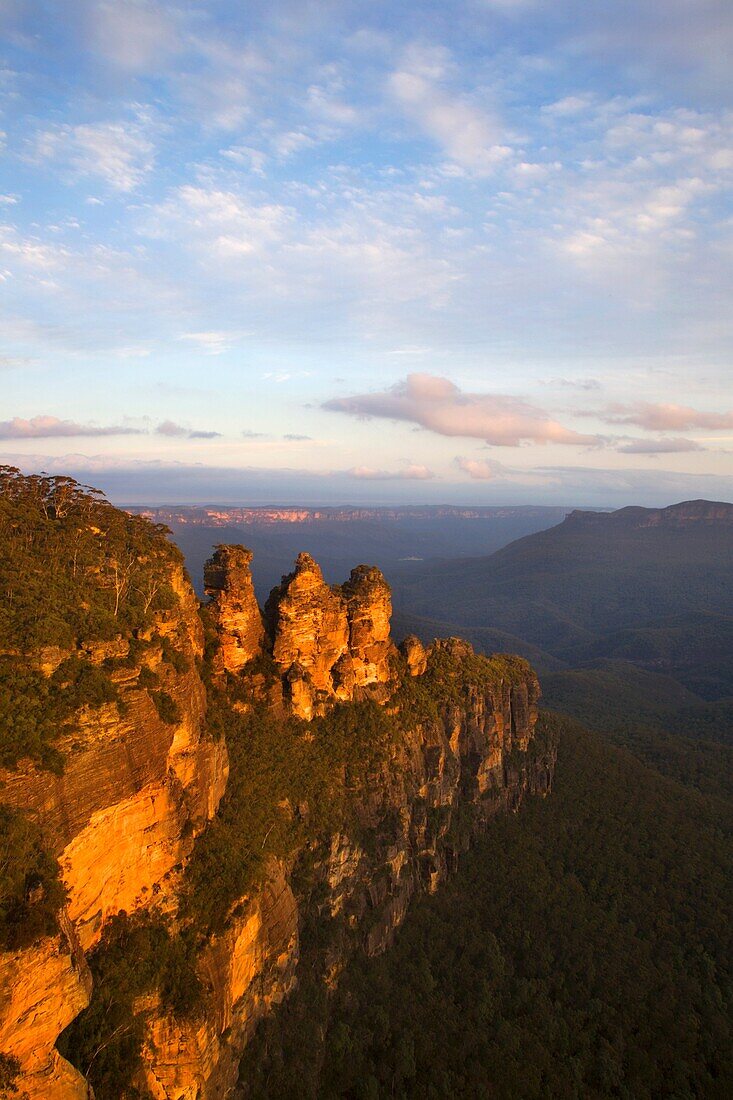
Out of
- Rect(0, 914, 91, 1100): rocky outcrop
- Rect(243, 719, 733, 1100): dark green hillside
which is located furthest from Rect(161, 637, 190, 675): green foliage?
Rect(243, 719, 733, 1100): dark green hillside

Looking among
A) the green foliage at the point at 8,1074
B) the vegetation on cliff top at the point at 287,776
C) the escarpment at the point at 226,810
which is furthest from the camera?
the vegetation on cliff top at the point at 287,776

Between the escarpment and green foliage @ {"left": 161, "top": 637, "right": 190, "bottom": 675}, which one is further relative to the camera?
green foliage @ {"left": 161, "top": 637, "right": 190, "bottom": 675}

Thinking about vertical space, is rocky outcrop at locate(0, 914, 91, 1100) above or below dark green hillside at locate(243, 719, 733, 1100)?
above

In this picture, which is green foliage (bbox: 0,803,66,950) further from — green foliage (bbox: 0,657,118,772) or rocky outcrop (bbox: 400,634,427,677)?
rocky outcrop (bbox: 400,634,427,677)

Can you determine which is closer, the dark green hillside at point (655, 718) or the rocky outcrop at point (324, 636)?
the rocky outcrop at point (324, 636)

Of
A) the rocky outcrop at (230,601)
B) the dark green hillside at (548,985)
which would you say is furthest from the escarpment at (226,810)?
the dark green hillside at (548,985)

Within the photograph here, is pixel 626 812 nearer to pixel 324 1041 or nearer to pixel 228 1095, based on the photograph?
pixel 324 1041

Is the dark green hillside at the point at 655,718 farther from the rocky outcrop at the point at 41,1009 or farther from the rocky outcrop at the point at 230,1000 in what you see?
the rocky outcrop at the point at 41,1009
